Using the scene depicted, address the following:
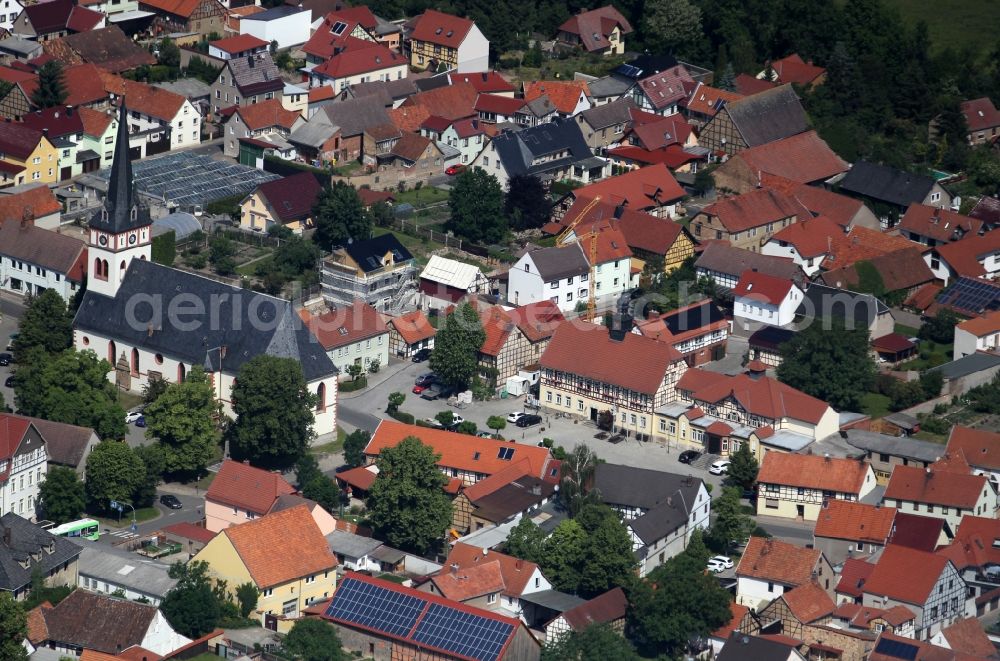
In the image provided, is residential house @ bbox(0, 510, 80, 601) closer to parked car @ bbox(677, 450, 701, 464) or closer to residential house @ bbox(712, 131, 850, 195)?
parked car @ bbox(677, 450, 701, 464)

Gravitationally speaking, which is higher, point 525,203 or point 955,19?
point 955,19

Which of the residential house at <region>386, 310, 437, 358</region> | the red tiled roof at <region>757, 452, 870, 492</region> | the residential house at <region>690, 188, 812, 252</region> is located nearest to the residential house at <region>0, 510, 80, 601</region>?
the residential house at <region>386, 310, 437, 358</region>

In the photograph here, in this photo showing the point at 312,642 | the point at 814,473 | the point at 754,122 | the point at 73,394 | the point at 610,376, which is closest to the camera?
the point at 312,642

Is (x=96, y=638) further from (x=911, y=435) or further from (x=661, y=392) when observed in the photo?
(x=911, y=435)

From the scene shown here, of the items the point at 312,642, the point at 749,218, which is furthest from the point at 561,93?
the point at 312,642

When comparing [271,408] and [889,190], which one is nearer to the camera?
[271,408]

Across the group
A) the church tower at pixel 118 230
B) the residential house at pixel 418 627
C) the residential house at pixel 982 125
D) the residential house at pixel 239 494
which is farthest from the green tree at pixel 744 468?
the residential house at pixel 982 125

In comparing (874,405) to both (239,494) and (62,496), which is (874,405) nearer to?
(239,494)
